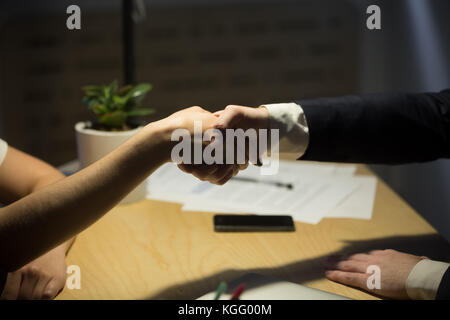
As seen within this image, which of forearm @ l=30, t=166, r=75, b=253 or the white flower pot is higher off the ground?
the white flower pot

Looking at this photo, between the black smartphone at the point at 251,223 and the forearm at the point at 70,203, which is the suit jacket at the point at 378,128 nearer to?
the black smartphone at the point at 251,223

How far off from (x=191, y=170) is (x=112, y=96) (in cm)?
32

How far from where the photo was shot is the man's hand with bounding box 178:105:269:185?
0.75m

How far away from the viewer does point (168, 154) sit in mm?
692

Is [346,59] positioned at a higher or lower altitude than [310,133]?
higher

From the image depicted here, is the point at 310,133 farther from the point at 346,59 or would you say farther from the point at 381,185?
the point at 346,59

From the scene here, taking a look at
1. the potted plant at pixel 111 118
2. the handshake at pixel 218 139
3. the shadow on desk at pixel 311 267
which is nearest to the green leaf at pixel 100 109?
the potted plant at pixel 111 118

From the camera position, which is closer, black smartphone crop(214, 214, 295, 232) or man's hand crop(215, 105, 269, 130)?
man's hand crop(215, 105, 269, 130)

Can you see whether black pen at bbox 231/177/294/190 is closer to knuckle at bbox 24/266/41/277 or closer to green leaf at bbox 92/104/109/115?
green leaf at bbox 92/104/109/115

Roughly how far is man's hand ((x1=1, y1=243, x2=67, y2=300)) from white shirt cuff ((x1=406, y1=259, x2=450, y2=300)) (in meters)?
0.48

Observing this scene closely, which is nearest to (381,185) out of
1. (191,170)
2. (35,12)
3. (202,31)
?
(191,170)

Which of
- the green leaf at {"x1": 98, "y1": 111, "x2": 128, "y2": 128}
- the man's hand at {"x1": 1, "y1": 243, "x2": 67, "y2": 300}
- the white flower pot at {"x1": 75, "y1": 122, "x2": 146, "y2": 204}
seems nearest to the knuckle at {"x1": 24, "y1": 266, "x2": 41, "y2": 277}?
the man's hand at {"x1": 1, "y1": 243, "x2": 67, "y2": 300}

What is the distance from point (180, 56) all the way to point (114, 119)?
112 centimetres

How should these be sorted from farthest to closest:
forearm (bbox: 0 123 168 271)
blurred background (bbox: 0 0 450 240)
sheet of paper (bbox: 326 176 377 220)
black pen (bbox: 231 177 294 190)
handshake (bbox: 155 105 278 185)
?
1. blurred background (bbox: 0 0 450 240)
2. black pen (bbox: 231 177 294 190)
3. sheet of paper (bbox: 326 176 377 220)
4. handshake (bbox: 155 105 278 185)
5. forearm (bbox: 0 123 168 271)
